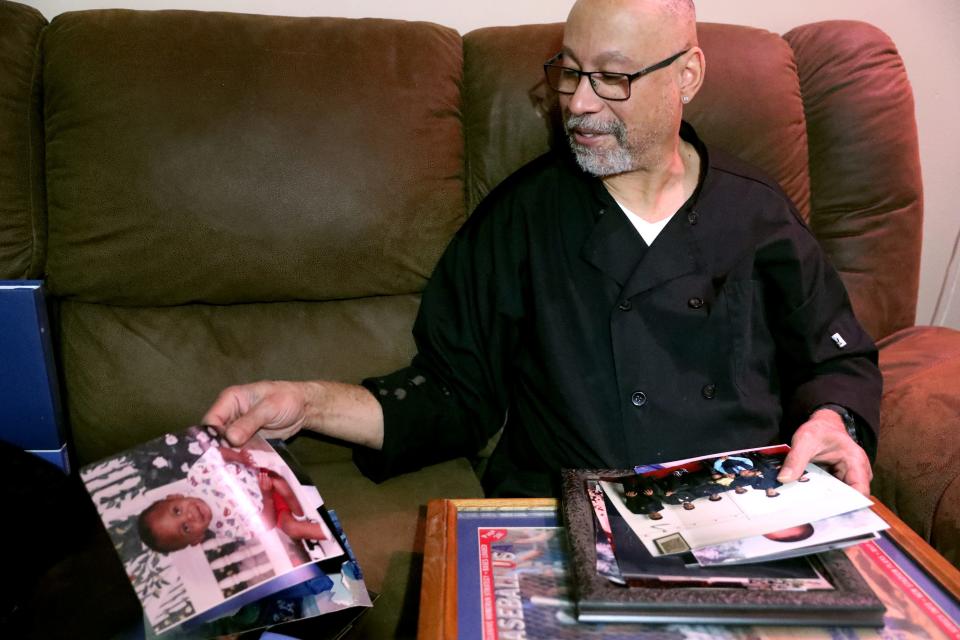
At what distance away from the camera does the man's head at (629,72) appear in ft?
3.73

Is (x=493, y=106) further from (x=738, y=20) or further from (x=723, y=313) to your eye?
(x=738, y=20)

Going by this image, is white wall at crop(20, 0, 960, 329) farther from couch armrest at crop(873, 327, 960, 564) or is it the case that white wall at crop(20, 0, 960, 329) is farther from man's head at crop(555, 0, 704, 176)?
couch armrest at crop(873, 327, 960, 564)

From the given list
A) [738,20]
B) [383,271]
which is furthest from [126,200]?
[738,20]

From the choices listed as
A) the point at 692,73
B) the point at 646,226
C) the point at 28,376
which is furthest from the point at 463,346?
the point at 28,376

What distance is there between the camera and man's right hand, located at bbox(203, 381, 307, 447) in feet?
3.10

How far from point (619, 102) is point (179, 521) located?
2.84ft

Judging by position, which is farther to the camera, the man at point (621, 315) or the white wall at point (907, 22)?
the white wall at point (907, 22)

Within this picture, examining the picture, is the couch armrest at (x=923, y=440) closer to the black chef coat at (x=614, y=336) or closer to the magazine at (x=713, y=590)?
the black chef coat at (x=614, y=336)

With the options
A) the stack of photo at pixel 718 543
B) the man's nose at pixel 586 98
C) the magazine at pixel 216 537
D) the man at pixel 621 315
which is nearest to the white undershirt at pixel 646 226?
the man at pixel 621 315

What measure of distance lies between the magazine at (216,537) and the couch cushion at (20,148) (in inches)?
24.4

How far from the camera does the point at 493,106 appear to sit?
138cm

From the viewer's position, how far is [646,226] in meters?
1.26

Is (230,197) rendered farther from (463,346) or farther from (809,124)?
Answer: (809,124)

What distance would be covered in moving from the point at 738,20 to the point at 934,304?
95cm
